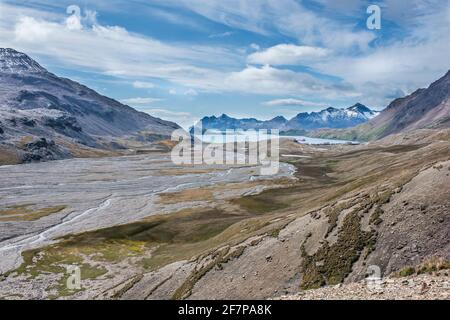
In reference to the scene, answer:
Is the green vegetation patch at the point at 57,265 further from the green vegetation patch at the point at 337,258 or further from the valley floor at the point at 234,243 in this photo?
the green vegetation patch at the point at 337,258

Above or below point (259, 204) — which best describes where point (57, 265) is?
below

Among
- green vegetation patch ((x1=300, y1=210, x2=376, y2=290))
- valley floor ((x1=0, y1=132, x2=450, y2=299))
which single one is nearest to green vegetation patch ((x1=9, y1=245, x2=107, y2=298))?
valley floor ((x1=0, y1=132, x2=450, y2=299))

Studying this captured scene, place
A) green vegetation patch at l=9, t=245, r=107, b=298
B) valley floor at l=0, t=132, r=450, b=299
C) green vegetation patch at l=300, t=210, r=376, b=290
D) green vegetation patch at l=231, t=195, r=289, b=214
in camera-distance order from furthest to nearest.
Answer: green vegetation patch at l=231, t=195, r=289, b=214 < green vegetation patch at l=9, t=245, r=107, b=298 < valley floor at l=0, t=132, r=450, b=299 < green vegetation patch at l=300, t=210, r=376, b=290

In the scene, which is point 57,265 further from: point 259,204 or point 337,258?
point 259,204

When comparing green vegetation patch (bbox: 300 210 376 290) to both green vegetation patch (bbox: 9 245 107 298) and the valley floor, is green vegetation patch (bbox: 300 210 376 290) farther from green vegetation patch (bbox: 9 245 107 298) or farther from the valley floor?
green vegetation patch (bbox: 9 245 107 298)

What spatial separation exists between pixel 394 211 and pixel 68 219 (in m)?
105

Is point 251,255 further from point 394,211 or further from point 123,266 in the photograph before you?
point 123,266

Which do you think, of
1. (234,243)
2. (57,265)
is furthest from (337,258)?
(57,265)

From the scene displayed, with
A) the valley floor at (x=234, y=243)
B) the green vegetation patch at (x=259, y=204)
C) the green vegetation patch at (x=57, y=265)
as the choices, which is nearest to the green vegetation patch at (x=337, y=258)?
the valley floor at (x=234, y=243)

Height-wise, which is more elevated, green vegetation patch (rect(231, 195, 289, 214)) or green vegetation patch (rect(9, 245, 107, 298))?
green vegetation patch (rect(231, 195, 289, 214))

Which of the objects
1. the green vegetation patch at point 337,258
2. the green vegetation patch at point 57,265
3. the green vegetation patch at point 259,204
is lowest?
the green vegetation patch at point 57,265

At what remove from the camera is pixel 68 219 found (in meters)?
123
